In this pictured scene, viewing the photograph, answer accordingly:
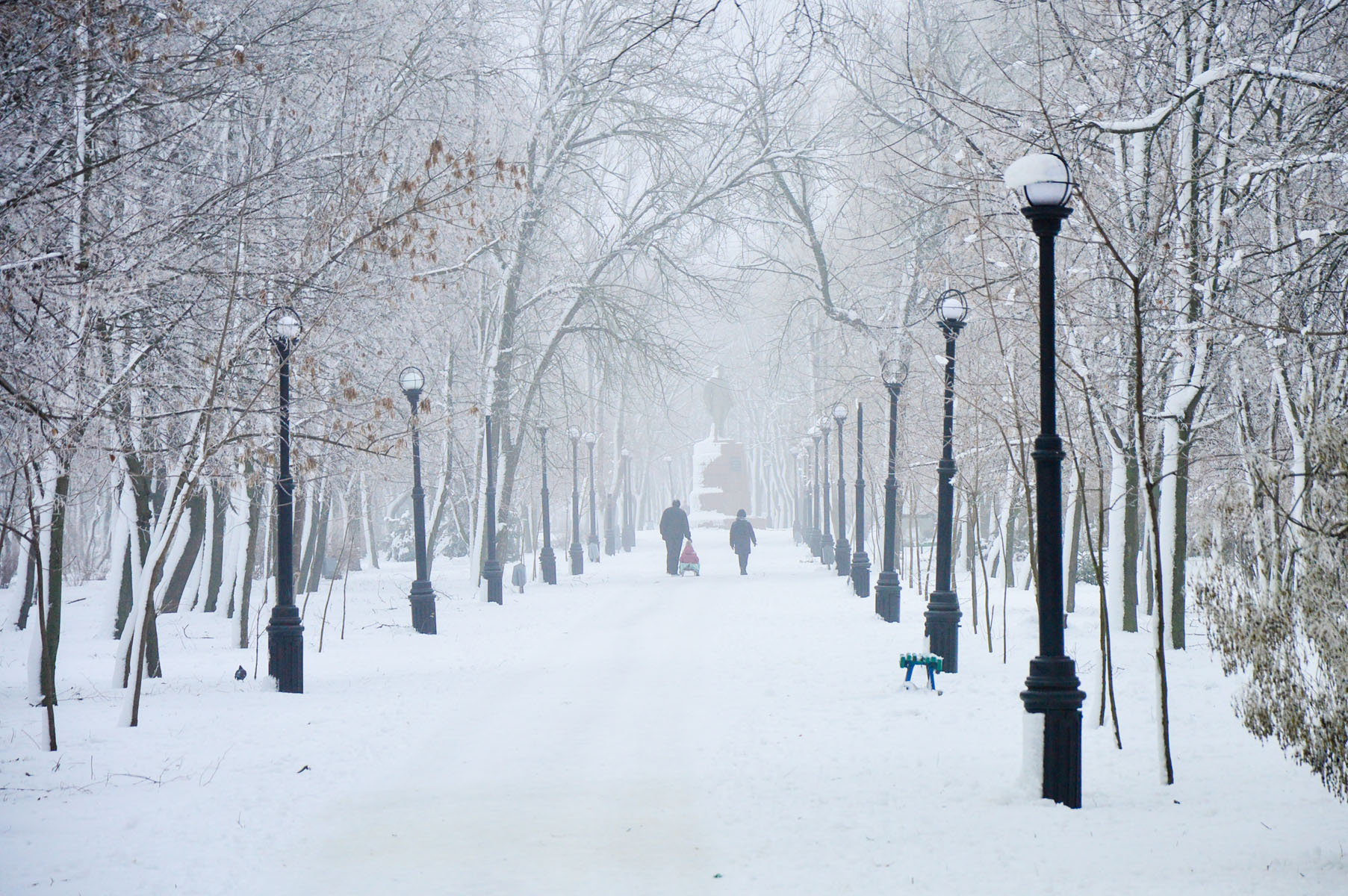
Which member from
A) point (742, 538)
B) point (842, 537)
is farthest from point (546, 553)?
point (842, 537)

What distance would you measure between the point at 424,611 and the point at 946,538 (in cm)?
810

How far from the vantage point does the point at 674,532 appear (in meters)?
29.8

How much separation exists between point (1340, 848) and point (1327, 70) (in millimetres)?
7119

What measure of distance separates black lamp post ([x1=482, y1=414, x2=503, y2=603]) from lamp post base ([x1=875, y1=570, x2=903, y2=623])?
25.7ft

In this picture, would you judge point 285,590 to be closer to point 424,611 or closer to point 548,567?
point 424,611

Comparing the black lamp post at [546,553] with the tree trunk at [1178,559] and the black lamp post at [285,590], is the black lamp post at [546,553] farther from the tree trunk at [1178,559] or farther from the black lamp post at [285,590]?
the tree trunk at [1178,559]

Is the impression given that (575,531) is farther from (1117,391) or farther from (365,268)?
(365,268)

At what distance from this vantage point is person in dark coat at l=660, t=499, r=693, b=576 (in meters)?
29.4

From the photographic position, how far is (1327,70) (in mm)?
9828

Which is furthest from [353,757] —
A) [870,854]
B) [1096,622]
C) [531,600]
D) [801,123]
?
[801,123]

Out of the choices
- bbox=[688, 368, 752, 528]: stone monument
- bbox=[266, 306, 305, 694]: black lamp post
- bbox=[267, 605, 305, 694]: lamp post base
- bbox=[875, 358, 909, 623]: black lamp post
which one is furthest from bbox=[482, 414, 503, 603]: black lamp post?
bbox=[688, 368, 752, 528]: stone monument

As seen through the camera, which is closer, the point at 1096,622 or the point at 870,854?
the point at 870,854

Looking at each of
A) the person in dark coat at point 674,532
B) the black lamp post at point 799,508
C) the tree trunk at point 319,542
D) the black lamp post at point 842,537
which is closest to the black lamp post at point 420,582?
the tree trunk at point 319,542

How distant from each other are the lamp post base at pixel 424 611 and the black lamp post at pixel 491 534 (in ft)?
15.2
